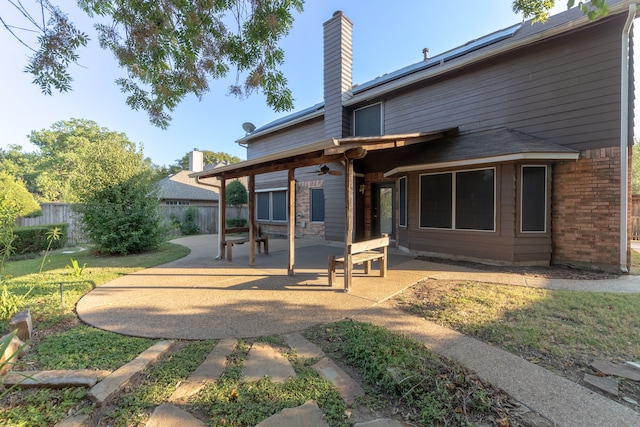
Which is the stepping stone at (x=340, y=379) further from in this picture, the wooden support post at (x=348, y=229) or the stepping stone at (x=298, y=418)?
the wooden support post at (x=348, y=229)

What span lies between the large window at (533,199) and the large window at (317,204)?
6.84 meters

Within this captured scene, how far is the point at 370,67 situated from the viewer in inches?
450

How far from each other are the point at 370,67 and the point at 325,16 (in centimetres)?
265

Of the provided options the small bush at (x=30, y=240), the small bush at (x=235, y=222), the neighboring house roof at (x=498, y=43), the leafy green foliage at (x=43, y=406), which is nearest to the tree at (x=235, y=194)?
the small bush at (x=235, y=222)

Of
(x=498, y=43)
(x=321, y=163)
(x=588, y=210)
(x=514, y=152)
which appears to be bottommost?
(x=588, y=210)

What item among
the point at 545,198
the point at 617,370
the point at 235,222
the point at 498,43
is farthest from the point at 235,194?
the point at 617,370

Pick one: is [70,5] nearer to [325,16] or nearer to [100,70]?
[100,70]

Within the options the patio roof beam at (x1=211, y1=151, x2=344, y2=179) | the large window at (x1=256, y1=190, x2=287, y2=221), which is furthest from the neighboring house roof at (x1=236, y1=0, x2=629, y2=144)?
the patio roof beam at (x1=211, y1=151, x2=344, y2=179)

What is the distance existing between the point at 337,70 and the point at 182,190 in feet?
56.0

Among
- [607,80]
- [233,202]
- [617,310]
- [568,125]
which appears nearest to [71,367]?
[617,310]

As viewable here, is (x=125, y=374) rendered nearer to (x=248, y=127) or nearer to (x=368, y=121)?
(x=368, y=121)

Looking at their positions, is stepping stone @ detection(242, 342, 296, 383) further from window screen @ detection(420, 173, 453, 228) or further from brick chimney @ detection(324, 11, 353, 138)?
brick chimney @ detection(324, 11, 353, 138)

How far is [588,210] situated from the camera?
6066 millimetres

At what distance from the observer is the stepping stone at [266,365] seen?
7.89ft
